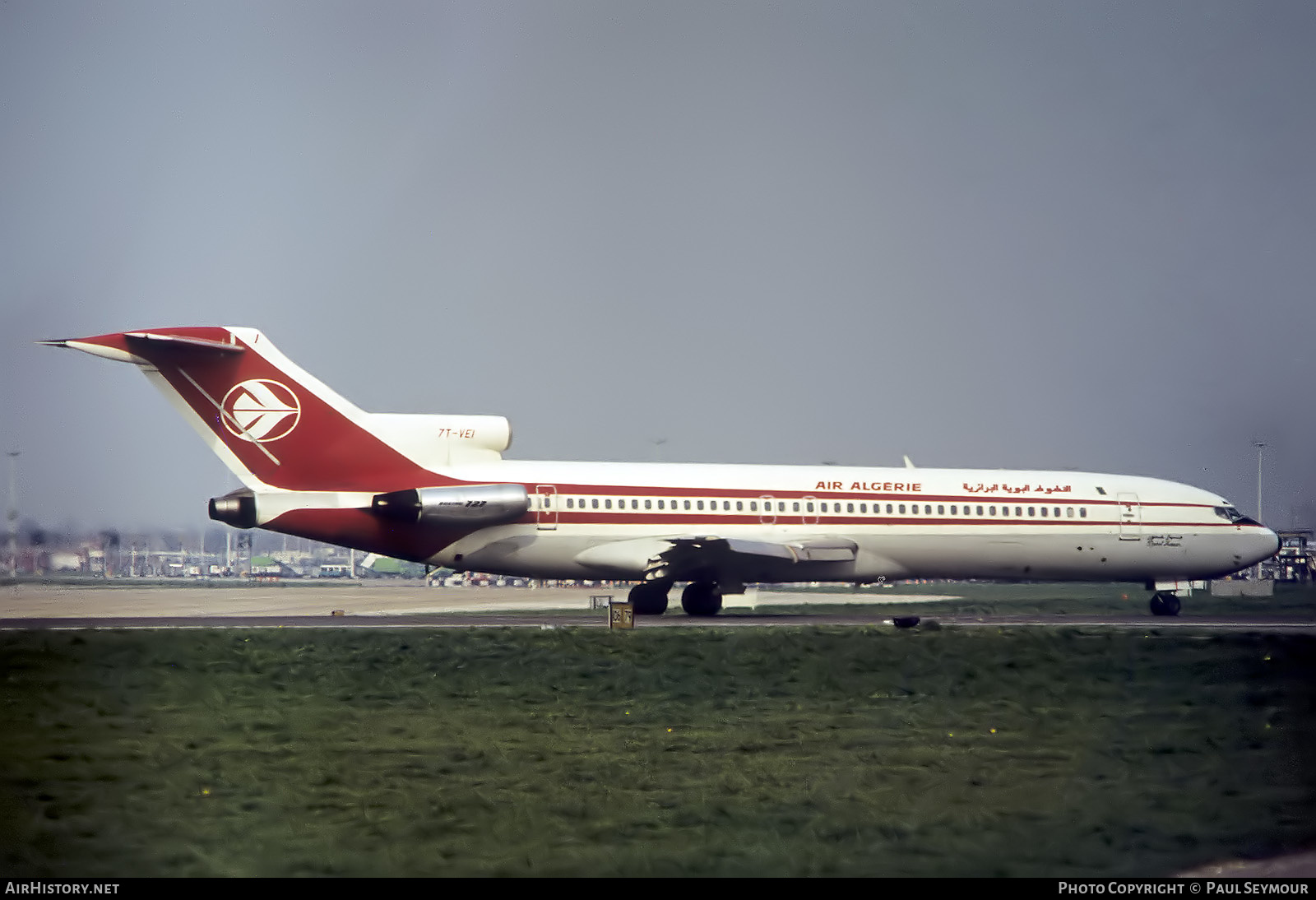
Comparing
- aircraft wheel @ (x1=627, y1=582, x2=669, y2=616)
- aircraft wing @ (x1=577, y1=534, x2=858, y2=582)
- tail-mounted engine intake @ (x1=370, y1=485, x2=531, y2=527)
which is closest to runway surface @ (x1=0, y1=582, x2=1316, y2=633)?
aircraft wheel @ (x1=627, y1=582, x2=669, y2=616)

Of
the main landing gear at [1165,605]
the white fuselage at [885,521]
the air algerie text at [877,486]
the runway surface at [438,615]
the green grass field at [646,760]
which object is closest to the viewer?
the green grass field at [646,760]

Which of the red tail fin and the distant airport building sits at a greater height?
the red tail fin

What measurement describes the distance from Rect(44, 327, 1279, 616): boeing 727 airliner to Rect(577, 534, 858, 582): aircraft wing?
4cm

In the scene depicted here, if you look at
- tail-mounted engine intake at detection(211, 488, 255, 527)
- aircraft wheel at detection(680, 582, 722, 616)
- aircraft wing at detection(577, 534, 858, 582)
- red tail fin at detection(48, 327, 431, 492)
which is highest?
red tail fin at detection(48, 327, 431, 492)

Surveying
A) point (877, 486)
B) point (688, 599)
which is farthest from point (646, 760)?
point (877, 486)

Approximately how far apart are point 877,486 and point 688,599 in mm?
5614

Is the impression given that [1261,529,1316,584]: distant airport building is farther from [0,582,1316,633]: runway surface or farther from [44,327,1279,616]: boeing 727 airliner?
[0,582,1316,633]: runway surface

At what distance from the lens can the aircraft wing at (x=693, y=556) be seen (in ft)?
99.4

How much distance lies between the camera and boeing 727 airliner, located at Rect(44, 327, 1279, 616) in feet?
93.9

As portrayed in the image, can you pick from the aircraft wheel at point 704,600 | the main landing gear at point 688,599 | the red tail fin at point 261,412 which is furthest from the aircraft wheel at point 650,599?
the red tail fin at point 261,412

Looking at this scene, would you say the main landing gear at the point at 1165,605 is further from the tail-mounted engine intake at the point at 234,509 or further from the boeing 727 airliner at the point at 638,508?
the tail-mounted engine intake at the point at 234,509

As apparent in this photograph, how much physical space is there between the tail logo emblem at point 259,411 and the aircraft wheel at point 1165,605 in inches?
876

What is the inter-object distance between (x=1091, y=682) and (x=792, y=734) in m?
5.79

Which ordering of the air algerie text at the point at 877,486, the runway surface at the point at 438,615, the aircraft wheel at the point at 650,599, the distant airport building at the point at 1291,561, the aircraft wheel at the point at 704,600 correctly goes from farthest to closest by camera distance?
the distant airport building at the point at 1291,561
the air algerie text at the point at 877,486
the aircraft wheel at the point at 704,600
the aircraft wheel at the point at 650,599
the runway surface at the point at 438,615
